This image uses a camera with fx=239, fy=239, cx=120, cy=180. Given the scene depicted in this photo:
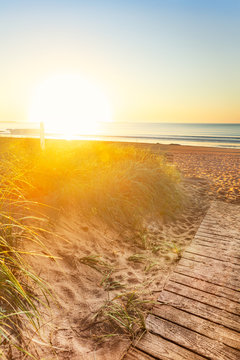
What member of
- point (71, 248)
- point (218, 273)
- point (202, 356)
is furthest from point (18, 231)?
point (218, 273)

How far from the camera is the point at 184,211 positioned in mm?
5691

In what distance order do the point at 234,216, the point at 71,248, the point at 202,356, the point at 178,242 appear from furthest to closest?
1. the point at 234,216
2. the point at 178,242
3. the point at 71,248
4. the point at 202,356

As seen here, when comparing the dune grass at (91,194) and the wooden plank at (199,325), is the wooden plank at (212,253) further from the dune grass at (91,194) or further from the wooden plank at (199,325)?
the wooden plank at (199,325)

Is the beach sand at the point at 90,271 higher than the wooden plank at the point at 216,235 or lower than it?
lower

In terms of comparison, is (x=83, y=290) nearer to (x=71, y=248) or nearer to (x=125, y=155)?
(x=71, y=248)

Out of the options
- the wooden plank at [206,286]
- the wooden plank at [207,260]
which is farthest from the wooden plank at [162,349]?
the wooden plank at [207,260]

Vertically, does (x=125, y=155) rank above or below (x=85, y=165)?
above

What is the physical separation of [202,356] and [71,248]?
2.03 m

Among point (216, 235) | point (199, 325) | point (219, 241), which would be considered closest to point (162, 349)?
point (199, 325)

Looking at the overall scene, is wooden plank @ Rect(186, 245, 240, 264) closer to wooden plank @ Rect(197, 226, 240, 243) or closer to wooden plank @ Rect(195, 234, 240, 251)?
wooden plank @ Rect(195, 234, 240, 251)

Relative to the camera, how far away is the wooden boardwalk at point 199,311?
2.00m

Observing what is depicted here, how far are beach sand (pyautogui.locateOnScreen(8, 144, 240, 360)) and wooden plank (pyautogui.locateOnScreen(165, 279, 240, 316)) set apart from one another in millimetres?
188

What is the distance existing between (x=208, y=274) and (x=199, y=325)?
3.08 ft

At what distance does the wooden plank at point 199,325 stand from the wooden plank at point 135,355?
0.46 m
